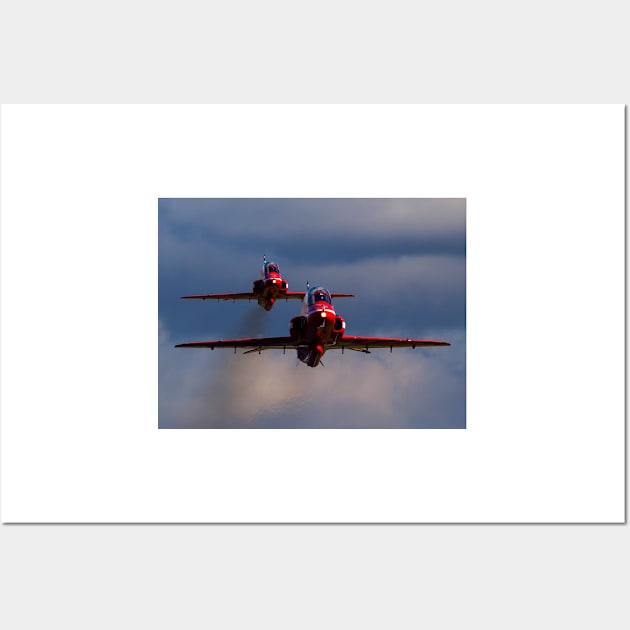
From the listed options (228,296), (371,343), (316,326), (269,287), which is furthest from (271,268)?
(316,326)

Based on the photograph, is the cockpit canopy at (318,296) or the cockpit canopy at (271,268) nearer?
the cockpit canopy at (318,296)

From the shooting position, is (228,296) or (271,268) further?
(271,268)

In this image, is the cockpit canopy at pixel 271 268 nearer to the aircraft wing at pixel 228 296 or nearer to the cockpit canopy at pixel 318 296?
the aircraft wing at pixel 228 296

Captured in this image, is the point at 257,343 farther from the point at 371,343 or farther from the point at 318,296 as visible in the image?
the point at 371,343

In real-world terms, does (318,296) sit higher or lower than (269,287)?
lower

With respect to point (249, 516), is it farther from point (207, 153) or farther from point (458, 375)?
point (207, 153)

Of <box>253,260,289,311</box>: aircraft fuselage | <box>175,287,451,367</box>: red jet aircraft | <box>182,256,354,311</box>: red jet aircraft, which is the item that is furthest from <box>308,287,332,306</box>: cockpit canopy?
<box>253,260,289,311</box>: aircraft fuselage

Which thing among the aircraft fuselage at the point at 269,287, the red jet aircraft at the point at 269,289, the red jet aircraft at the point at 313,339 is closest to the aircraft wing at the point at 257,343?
the red jet aircraft at the point at 313,339

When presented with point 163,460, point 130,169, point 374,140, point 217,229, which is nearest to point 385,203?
point 374,140
